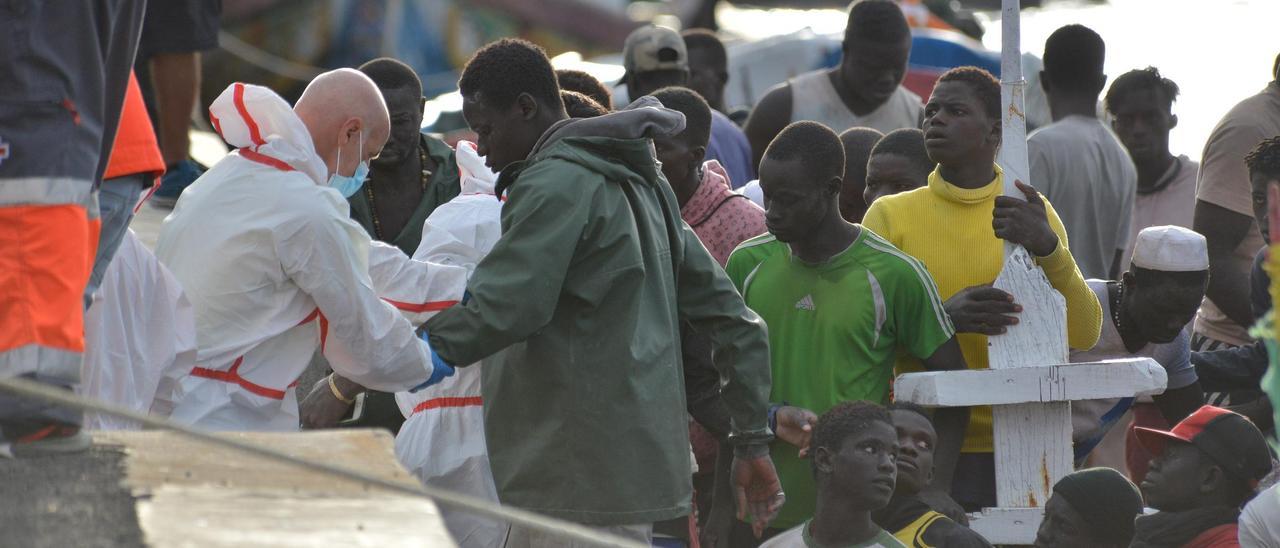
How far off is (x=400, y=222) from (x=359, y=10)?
10525mm

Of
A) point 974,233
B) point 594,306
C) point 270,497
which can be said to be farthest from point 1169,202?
point 270,497

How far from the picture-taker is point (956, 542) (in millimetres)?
4918

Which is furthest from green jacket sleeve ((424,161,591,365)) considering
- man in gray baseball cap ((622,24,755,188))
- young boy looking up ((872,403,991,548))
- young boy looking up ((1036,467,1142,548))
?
man in gray baseball cap ((622,24,755,188))

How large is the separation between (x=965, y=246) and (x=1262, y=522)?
4.07ft

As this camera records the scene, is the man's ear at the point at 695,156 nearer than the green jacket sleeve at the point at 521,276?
No

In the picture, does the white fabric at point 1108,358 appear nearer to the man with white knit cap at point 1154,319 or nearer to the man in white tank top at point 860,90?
the man with white knit cap at point 1154,319

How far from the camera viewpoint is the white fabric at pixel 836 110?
783cm

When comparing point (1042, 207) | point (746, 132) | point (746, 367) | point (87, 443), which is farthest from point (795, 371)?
point (746, 132)

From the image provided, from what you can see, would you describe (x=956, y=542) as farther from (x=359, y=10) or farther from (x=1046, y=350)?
(x=359, y=10)

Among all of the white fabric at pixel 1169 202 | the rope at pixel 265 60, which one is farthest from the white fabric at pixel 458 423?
the rope at pixel 265 60

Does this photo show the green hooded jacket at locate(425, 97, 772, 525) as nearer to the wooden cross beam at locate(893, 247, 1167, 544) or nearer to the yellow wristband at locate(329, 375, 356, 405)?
the yellow wristband at locate(329, 375, 356, 405)

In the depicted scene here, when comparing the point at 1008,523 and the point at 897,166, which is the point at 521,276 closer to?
the point at 1008,523

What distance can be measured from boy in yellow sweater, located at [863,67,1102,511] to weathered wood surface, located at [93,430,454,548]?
2.20 m

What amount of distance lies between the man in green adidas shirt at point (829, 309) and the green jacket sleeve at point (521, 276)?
3.17ft
